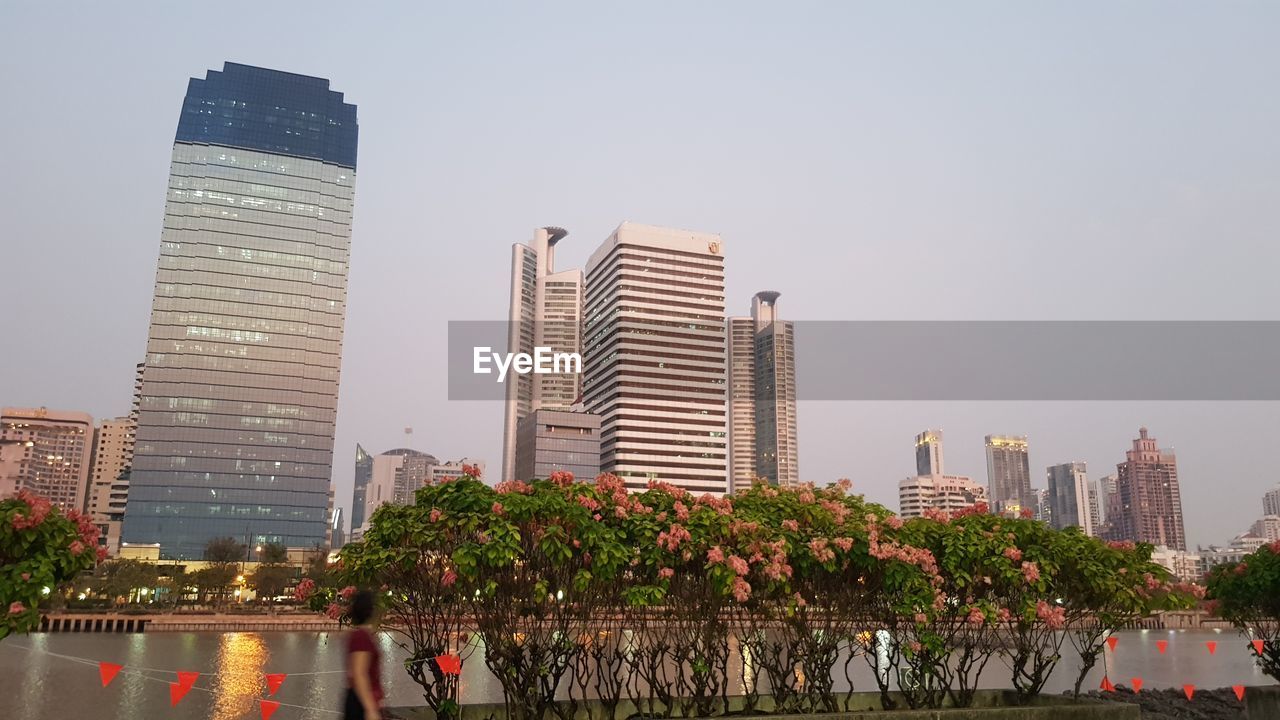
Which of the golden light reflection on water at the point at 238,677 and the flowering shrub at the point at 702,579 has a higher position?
the flowering shrub at the point at 702,579

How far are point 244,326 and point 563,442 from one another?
61789 millimetres

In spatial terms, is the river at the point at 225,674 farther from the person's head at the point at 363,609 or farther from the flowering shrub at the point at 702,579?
the person's head at the point at 363,609

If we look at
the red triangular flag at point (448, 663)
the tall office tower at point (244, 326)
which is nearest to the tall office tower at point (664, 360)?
the tall office tower at point (244, 326)

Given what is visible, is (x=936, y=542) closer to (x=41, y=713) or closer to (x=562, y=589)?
(x=562, y=589)

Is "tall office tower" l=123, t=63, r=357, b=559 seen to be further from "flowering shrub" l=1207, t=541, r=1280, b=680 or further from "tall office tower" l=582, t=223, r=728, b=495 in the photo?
"flowering shrub" l=1207, t=541, r=1280, b=680

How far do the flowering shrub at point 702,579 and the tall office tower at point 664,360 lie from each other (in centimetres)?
16459

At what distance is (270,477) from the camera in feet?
520

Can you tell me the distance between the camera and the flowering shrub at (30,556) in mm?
11992

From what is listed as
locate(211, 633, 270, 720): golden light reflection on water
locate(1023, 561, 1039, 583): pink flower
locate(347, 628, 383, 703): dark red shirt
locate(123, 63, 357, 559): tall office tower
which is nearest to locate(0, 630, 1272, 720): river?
locate(211, 633, 270, 720): golden light reflection on water

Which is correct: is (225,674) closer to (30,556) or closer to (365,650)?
(30,556)

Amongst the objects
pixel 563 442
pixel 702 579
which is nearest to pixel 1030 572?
pixel 702 579

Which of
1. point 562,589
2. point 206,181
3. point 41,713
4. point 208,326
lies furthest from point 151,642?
point 206,181

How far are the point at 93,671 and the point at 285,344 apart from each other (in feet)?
403

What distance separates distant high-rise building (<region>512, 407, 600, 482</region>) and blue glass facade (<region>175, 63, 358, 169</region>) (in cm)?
6459
